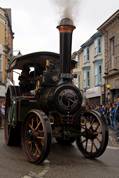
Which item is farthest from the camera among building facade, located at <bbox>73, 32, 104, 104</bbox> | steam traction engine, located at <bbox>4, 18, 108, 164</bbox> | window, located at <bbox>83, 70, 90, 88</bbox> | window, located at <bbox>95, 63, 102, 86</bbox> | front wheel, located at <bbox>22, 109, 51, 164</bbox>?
window, located at <bbox>83, 70, 90, 88</bbox>

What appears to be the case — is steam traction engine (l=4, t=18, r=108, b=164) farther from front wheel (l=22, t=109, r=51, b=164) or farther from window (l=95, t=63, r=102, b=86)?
window (l=95, t=63, r=102, b=86)

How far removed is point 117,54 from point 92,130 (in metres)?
20.0

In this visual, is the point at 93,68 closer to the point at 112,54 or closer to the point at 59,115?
the point at 112,54

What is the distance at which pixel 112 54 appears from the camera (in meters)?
30.7

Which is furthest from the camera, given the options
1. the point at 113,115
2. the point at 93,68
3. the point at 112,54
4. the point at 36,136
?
the point at 93,68

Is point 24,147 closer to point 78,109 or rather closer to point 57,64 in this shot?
point 78,109

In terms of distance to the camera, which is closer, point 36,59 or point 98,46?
point 36,59

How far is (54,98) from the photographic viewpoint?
31.0 feet

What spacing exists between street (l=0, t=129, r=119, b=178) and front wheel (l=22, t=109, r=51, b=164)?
200 mm

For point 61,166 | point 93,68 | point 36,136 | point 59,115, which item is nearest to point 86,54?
point 93,68

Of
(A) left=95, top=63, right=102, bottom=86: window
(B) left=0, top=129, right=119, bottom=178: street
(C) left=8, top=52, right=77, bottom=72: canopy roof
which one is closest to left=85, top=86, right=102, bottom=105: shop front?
(A) left=95, top=63, right=102, bottom=86: window

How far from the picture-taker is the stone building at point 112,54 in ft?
95.5

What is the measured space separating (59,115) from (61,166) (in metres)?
1.31

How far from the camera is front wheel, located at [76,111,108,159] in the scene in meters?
9.46
